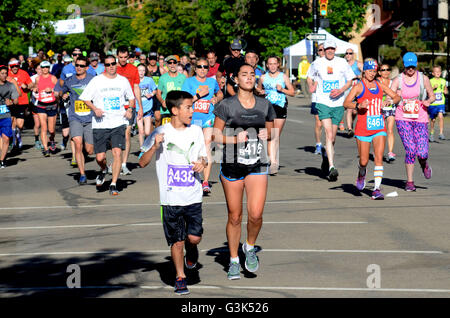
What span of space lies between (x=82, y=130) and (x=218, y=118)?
7125 mm

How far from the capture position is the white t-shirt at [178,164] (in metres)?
6.84

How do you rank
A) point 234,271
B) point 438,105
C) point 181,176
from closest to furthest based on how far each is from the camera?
point 181,176 → point 234,271 → point 438,105

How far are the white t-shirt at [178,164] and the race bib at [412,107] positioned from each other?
242 inches

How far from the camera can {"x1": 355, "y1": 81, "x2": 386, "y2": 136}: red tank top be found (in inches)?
452

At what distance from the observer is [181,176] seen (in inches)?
271

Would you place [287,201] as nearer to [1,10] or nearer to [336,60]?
[336,60]

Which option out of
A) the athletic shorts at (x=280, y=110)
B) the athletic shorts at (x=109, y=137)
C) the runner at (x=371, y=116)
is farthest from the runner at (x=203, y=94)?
the runner at (x=371, y=116)

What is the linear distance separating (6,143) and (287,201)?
7.46 meters

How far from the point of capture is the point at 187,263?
732cm

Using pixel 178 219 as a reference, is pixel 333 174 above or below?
below

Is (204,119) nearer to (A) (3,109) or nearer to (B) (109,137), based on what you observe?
(B) (109,137)

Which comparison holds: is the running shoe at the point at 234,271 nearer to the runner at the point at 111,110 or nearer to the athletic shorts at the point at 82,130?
the runner at the point at 111,110

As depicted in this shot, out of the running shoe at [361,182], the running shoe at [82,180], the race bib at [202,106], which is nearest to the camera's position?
the running shoe at [361,182]

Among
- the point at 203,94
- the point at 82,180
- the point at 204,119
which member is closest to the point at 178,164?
the point at 203,94
